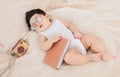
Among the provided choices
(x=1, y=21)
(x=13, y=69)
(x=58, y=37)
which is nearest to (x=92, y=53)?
(x=58, y=37)

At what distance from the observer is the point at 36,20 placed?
60.9 inches

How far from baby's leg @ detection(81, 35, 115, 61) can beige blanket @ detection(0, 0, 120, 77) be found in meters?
0.03

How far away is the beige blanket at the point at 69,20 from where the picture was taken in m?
1.33

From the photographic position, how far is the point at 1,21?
1504 millimetres

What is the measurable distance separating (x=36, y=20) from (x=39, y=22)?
25mm

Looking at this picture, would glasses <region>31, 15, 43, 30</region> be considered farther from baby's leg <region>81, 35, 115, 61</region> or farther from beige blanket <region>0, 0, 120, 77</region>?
baby's leg <region>81, 35, 115, 61</region>

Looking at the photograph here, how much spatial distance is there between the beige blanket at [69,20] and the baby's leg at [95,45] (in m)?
0.03

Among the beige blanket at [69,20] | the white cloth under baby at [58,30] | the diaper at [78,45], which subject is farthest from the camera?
the white cloth under baby at [58,30]

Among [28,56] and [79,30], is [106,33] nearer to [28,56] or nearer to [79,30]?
[79,30]

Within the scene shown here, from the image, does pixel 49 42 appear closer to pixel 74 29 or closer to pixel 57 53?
pixel 57 53

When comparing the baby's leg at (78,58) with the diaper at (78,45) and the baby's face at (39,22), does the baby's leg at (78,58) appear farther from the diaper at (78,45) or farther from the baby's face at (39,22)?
the baby's face at (39,22)

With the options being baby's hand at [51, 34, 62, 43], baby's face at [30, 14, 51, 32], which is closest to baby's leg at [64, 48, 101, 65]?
baby's hand at [51, 34, 62, 43]

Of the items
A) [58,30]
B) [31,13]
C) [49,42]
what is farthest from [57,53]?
[31,13]

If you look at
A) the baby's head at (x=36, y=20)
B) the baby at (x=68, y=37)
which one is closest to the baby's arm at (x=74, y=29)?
the baby at (x=68, y=37)
